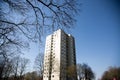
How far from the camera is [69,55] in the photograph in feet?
201

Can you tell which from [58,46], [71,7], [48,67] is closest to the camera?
[71,7]

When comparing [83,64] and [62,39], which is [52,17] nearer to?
[83,64]

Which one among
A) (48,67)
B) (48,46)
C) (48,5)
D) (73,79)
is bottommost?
(73,79)

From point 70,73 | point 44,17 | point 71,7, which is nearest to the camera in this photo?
point 71,7

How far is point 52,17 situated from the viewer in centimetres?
542

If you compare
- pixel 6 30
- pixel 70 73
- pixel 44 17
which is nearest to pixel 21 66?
pixel 70 73

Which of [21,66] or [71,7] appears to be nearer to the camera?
[71,7]

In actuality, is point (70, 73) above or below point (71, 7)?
below

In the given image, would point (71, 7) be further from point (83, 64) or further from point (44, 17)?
point (83, 64)

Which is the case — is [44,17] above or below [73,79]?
above

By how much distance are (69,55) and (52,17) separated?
186 feet

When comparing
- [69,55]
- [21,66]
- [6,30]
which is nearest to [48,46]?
[69,55]

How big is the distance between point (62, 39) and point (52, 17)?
54.5 m

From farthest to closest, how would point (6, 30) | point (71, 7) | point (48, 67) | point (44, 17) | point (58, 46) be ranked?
point (58, 46) → point (48, 67) → point (6, 30) → point (44, 17) → point (71, 7)
